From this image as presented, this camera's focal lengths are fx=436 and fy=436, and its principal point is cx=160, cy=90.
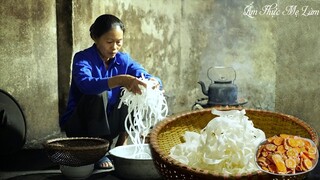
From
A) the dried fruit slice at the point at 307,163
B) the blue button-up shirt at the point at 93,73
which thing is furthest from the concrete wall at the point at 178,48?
the dried fruit slice at the point at 307,163

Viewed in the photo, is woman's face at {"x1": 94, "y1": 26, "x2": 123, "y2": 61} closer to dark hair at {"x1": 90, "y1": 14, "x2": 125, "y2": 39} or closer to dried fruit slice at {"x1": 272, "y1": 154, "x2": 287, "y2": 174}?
dark hair at {"x1": 90, "y1": 14, "x2": 125, "y2": 39}

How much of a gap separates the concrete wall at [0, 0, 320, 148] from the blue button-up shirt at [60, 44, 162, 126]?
1.08 meters

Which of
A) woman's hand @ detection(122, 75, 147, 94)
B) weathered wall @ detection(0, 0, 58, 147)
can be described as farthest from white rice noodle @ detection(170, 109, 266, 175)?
weathered wall @ detection(0, 0, 58, 147)

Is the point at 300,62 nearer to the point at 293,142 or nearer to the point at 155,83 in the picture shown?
the point at 155,83

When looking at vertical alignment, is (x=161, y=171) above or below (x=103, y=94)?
below

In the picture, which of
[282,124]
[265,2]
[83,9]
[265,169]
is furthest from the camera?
[265,2]

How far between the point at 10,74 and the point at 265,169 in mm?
3799

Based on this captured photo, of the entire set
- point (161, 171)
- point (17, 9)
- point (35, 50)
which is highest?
point (17, 9)

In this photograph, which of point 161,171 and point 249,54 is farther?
point 249,54

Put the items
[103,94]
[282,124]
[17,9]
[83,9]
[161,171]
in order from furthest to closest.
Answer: [83,9] < [17,9] < [103,94] < [282,124] < [161,171]

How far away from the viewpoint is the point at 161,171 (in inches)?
116

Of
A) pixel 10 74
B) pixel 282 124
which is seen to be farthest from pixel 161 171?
pixel 10 74

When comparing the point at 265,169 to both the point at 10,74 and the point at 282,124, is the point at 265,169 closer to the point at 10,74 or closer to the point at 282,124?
the point at 282,124

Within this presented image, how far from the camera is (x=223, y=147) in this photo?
3.04 meters
